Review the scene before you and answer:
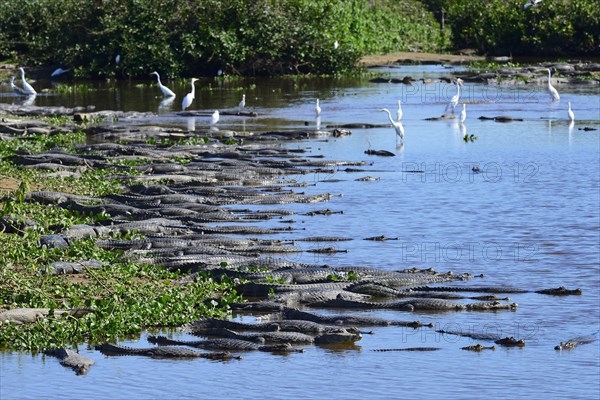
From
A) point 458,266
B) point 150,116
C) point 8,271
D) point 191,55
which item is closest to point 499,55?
point 191,55

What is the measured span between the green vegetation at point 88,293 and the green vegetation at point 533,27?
3375cm

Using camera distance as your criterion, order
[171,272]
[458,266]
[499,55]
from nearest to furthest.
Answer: [171,272] → [458,266] → [499,55]

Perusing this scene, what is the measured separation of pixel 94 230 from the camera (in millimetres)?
11641

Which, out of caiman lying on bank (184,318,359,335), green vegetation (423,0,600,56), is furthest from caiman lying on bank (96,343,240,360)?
green vegetation (423,0,600,56)

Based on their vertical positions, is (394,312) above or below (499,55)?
below

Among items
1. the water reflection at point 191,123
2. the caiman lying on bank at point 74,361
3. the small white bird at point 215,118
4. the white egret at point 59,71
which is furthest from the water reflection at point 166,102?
the caiman lying on bank at point 74,361

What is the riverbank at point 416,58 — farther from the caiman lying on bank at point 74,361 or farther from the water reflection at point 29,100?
the caiman lying on bank at point 74,361

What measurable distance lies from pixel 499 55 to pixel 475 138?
2451 centimetres

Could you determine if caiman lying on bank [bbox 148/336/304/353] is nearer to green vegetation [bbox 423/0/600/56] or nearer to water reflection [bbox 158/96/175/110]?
water reflection [bbox 158/96/175/110]

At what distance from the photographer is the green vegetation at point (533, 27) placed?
42594mm

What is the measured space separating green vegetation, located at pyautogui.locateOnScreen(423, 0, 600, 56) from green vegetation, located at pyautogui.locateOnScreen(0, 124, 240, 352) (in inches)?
1329

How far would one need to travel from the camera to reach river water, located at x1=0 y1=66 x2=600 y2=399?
7.80 meters

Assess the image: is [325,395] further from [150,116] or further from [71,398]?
[150,116]

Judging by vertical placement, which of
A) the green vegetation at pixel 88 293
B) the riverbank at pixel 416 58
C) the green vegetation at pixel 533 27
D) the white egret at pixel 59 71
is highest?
the green vegetation at pixel 533 27
